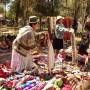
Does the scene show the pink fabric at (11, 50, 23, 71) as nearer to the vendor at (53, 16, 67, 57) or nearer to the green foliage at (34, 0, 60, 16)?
the vendor at (53, 16, 67, 57)

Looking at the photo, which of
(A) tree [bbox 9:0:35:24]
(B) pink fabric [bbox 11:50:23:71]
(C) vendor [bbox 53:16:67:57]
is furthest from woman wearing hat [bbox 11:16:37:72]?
(A) tree [bbox 9:0:35:24]

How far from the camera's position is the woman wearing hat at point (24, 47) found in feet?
32.1

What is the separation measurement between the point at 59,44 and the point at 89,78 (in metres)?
3.47

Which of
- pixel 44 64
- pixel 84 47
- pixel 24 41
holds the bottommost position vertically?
pixel 44 64

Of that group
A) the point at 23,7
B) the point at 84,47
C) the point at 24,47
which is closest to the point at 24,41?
the point at 24,47

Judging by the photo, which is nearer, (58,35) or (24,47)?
(24,47)

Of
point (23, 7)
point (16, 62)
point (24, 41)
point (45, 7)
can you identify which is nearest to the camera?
point (24, 41)

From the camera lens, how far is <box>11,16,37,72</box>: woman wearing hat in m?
9.80

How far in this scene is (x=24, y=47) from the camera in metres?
9.94

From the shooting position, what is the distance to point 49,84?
8.52m

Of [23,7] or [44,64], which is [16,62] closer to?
[44,64]

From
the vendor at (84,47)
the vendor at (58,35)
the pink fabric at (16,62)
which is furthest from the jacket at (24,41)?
the vendor at (84,47)

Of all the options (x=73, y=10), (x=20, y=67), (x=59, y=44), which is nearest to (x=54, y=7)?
(x=73, y=10)

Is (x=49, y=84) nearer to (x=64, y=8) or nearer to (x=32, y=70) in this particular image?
(x=32, y=70)
